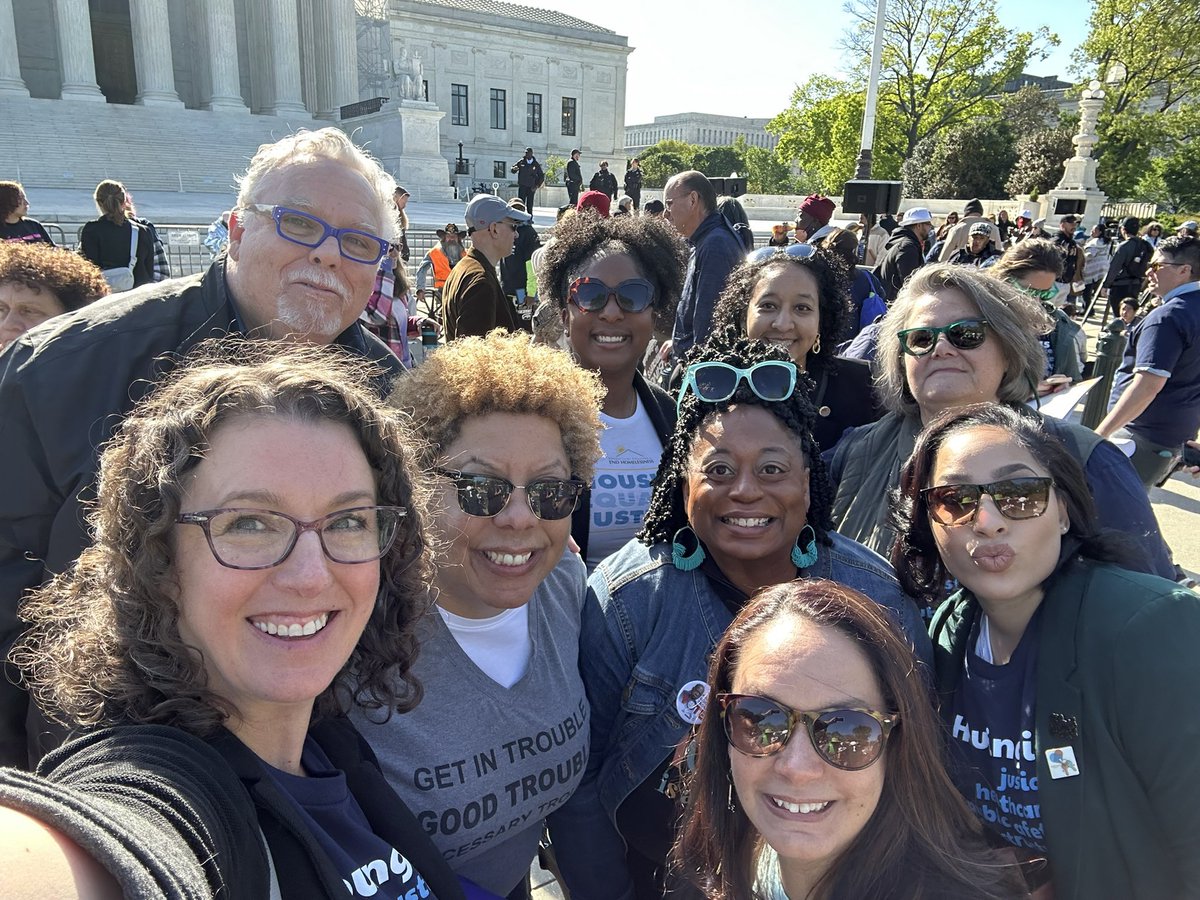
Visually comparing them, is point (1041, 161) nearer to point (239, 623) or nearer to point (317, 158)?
point (317, 158)

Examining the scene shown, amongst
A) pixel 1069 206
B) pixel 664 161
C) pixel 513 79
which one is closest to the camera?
pixel 1069 206

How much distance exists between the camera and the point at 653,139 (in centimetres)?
13550

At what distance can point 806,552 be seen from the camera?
7.82 feet

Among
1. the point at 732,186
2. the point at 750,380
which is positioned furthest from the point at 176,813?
the point at 732,186

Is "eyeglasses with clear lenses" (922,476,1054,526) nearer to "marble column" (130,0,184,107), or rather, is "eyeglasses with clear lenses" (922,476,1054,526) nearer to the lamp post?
the lamp post

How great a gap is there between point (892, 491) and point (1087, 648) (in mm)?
789

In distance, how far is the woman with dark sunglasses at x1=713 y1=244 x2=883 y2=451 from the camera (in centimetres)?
381

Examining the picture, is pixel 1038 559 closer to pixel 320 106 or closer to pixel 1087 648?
pixel 1087 648

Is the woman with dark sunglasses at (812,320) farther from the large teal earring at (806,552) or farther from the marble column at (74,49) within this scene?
the marble column at (74,49)

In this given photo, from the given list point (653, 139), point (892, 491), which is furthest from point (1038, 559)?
point (653, 139)

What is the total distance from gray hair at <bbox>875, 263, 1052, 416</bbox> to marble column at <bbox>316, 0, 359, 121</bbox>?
35657 mm

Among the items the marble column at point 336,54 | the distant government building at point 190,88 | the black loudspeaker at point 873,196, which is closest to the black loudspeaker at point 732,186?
the black loudspeaker at point 873,196

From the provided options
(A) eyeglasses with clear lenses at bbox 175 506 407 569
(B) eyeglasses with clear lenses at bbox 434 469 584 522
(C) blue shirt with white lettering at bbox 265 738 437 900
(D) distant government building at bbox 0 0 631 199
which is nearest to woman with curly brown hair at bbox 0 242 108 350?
(B) eyeglasses with clear lenses at bbox 434 469 584 522

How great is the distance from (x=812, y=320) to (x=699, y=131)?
138520mm
